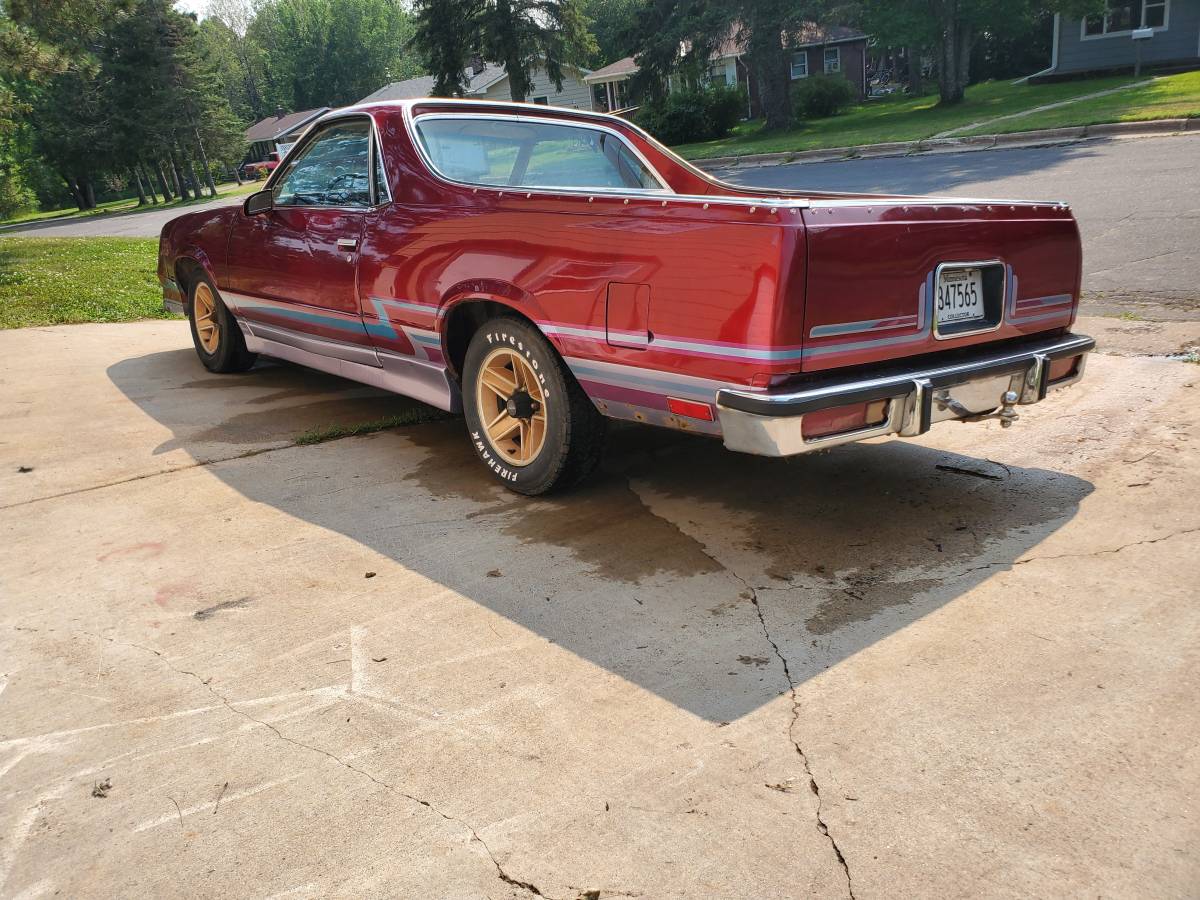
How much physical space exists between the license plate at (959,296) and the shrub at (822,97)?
31.1m

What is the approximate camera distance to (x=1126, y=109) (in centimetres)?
1925

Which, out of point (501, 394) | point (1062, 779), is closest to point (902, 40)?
point (501, 394)

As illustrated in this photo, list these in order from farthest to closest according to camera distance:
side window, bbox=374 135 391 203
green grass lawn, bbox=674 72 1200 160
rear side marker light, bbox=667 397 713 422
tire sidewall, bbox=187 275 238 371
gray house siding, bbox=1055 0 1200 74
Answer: gray house siding, bbox=1055 0 1200 74, green grass lawn, bbox=674 72 1200 160, tire sidewall, bbox=187 275 238 371, side window, bbox=374 135 391 203, rear side marker light, bbox=667 397 713 422

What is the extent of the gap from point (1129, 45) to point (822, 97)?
9.15m

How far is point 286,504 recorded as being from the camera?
4.47m

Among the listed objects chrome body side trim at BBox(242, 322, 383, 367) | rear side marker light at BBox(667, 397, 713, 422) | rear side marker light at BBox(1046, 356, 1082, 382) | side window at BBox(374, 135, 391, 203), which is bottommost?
rear side marker light at BBox(1046, 356, 1082, 382)

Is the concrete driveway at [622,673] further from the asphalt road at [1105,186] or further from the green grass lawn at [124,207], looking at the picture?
the green grass lawn at [124,207]

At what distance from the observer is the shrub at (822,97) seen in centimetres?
3291

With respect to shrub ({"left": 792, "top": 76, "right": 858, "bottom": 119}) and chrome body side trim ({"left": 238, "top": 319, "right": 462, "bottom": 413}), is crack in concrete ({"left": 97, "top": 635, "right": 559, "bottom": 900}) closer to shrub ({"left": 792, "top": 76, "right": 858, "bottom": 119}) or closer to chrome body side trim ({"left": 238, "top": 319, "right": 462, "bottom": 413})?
chrome body side trim ({"left": 238, "top": 319, "right": 462, "bottom": 413})

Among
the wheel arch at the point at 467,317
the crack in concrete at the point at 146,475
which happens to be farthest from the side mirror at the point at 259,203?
the wheel arch at the point at 467,317

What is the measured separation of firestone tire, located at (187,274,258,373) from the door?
1.87 ft

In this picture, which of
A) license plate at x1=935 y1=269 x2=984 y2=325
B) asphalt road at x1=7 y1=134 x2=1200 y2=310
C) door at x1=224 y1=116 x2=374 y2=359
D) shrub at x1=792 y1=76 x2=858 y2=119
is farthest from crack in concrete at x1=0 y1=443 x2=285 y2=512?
shrub at x1=792 y1=76 x2=858 y2=119

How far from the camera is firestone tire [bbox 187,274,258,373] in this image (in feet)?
21.7

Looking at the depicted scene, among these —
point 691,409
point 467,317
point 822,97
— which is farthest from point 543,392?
point 822,97
